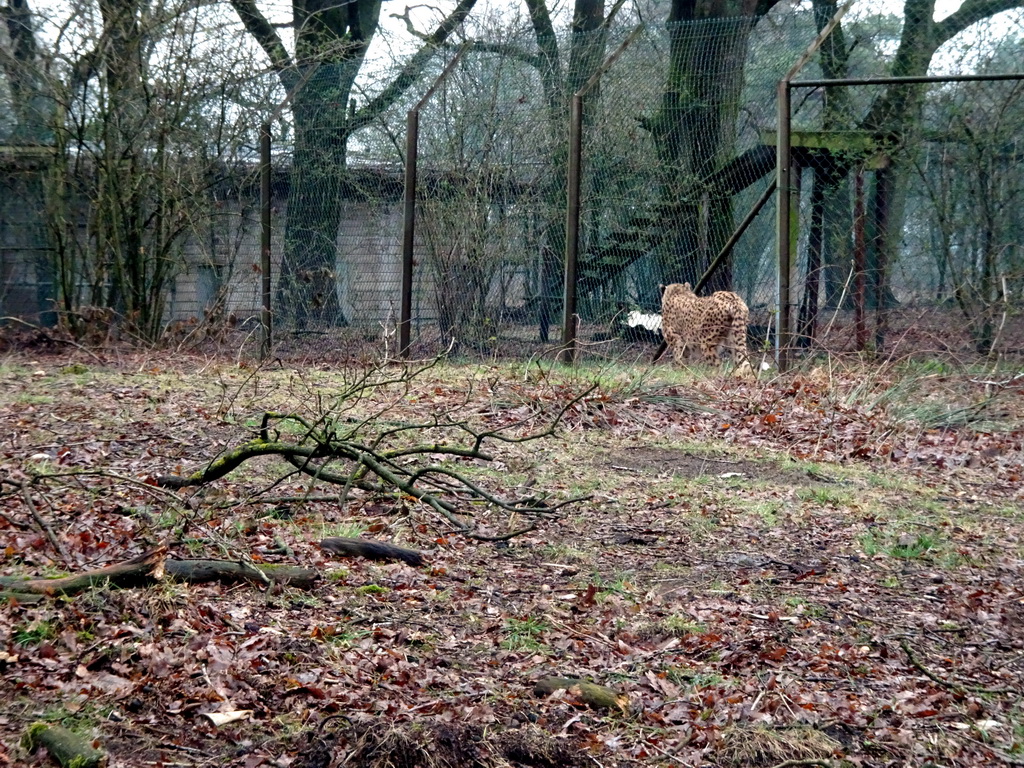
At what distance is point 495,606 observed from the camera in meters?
4.34

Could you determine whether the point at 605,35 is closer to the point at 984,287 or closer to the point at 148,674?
the point at 984,287

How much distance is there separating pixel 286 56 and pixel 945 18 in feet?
23.8

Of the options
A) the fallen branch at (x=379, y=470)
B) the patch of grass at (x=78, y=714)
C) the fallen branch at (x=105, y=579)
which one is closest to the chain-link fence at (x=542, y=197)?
the fallen branch at (x=379, y=470)

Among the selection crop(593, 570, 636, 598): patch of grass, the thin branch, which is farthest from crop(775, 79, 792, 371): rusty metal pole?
the thin branch

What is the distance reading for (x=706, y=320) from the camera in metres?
11.1

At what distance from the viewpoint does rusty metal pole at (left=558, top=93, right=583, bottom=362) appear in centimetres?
1075

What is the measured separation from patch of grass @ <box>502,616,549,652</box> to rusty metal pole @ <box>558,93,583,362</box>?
6.68m

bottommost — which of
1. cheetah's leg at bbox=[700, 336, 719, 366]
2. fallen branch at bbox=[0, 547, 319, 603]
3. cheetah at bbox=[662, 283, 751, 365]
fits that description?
fallen branch at bbox=[0, 547, 319, 603]

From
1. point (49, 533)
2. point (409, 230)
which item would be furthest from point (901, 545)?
point (409, 230)

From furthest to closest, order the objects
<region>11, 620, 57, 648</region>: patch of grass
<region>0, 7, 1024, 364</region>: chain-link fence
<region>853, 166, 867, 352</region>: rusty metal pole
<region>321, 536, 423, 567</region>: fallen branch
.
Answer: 1. <region>0, 7, 1024, 364</region>: chain-link fence
2. <region>853, 166, 867, 352</region>: rusty metal pole
3. <region>321, 536, 423, 567</region>: fallen branch
4. <region>11, 620, 57, 648</region>: patch of grass

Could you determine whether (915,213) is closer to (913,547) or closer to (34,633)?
(913,547)

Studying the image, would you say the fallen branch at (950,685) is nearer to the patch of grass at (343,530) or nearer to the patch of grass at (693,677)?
the patch of grass at (693,677)

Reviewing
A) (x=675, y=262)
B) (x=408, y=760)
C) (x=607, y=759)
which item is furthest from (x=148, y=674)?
(x=675, y=262)

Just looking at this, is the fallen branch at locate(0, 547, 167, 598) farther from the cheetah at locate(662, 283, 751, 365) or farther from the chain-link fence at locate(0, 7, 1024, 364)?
the cheetah at locate(662, 283, 751, 365)
